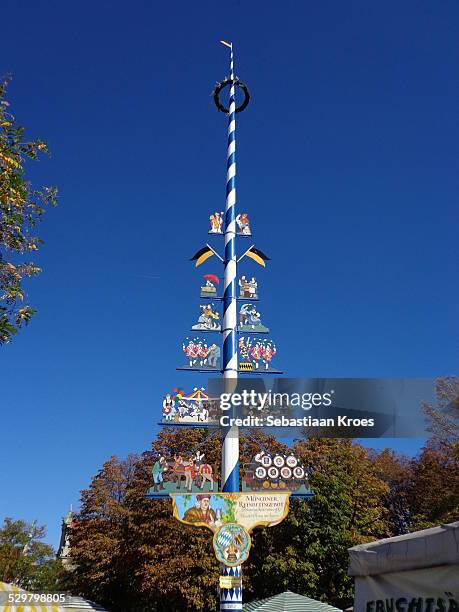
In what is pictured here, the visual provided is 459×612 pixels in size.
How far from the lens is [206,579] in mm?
26688

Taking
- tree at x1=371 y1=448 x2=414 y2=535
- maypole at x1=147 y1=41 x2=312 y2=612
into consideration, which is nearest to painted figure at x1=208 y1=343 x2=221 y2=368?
maypole at x1=147 y1=41 x2=312 y2=612

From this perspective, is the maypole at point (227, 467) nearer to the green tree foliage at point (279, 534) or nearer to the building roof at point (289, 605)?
the building roof at point (289, 605)

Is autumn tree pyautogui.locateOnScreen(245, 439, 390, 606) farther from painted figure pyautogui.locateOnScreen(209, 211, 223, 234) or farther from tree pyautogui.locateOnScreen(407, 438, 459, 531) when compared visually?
painted figure pyautogui.locateOnScreen(209, 211, 223, 234)

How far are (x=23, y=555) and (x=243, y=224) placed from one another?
46198 mm

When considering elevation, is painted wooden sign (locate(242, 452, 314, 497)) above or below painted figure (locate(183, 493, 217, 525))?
above

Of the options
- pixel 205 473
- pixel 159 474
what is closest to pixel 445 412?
pixel 205 473

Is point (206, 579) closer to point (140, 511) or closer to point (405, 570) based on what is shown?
point (140, 511)

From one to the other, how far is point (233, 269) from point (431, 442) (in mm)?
20701

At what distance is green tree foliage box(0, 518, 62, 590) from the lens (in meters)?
52.0

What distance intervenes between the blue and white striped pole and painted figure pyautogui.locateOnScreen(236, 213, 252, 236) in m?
0.17

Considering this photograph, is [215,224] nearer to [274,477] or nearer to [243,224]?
[243,224]

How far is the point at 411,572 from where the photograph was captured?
11.8 feet

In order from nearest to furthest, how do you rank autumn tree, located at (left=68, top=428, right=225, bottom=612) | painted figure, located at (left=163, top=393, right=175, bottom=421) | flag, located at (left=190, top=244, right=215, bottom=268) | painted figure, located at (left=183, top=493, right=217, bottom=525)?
painted figure, located at (left=183, top=493, right=217, bottom=525) → painted figure, located at (left=163, top=393, right=175, bottom=421) → flag, located at (left=190, top=244, right=215, bottom=268) → autumn tree, located at (left=68, top=428, right=225, bottom=612)

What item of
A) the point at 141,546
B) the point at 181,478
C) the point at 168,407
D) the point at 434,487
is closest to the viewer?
the point at 181,478
